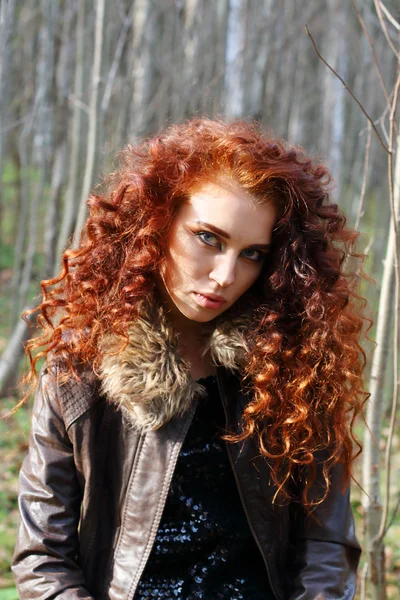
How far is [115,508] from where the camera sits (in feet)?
5.86

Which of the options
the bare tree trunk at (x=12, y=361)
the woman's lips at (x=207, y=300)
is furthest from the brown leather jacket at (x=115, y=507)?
the bare tree trunk at (x=12, y=361)

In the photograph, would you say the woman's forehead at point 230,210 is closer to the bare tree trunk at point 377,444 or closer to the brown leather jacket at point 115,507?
the brown leather jacket at point 115,507

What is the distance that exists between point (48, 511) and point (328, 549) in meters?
0.78

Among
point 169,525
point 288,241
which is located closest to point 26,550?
point 169,525

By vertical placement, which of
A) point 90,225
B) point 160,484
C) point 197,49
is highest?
point 197,49

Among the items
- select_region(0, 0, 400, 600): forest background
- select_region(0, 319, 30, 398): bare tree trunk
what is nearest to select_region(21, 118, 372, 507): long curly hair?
select_region(0, 0, 400, 600): forest background

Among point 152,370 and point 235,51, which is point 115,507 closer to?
point 152,370

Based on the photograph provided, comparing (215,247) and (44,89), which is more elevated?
(44,89)

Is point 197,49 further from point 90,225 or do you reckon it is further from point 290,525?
point 290,525

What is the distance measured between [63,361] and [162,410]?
1.05 ft

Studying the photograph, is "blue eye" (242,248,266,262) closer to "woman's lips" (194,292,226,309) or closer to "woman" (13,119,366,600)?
"woman" (13,119,366,600)

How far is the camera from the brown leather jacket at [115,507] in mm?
1691

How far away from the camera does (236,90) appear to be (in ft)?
16.1

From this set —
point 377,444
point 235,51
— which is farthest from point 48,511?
point 235,51
